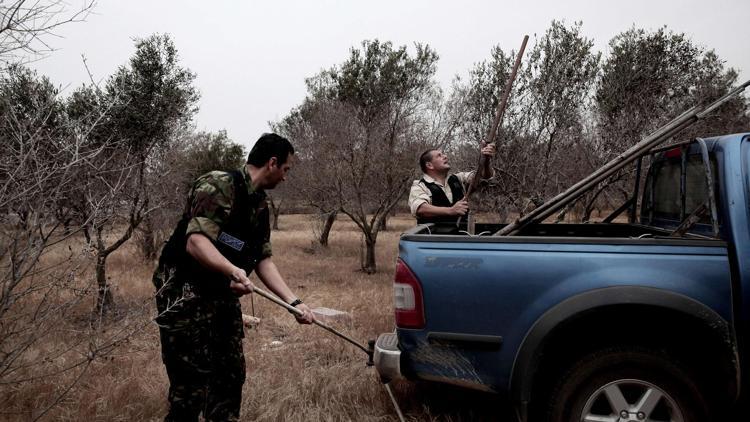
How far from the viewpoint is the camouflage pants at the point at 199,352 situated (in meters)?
2.50

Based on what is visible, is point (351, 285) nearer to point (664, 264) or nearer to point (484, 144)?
point (484, 144)

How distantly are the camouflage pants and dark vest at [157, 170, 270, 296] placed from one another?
0.19ft

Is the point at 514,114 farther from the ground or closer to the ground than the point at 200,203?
farther from the ground

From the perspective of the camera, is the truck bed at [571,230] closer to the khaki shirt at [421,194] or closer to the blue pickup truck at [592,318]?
the khaki shirt at [421,194]

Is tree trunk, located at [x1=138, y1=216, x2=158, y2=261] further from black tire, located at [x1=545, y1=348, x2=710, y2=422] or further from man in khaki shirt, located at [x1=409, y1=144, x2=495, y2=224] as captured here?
black tire, located at [x1=545, y1=348, x2=710, y2=422]

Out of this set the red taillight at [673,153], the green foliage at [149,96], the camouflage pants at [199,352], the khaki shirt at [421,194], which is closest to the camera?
the camouflage pants at [199,352]

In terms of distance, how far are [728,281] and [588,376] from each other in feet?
2.65

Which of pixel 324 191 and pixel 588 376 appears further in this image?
pixel 324 191

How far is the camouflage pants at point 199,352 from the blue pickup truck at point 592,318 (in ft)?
3.08

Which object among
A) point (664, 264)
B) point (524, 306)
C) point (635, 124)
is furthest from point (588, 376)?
point (635, 124)

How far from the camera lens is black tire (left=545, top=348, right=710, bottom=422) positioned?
220cm

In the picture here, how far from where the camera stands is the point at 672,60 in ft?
37.2

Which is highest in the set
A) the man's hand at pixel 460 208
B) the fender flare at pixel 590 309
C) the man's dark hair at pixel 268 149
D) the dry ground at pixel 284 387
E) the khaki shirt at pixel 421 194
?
the man's dark hair at pixel 268 149

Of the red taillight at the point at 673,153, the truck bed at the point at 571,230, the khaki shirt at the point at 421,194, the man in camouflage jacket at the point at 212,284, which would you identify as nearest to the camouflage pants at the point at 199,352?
the man in camouflage jacket at the point at 212,284
